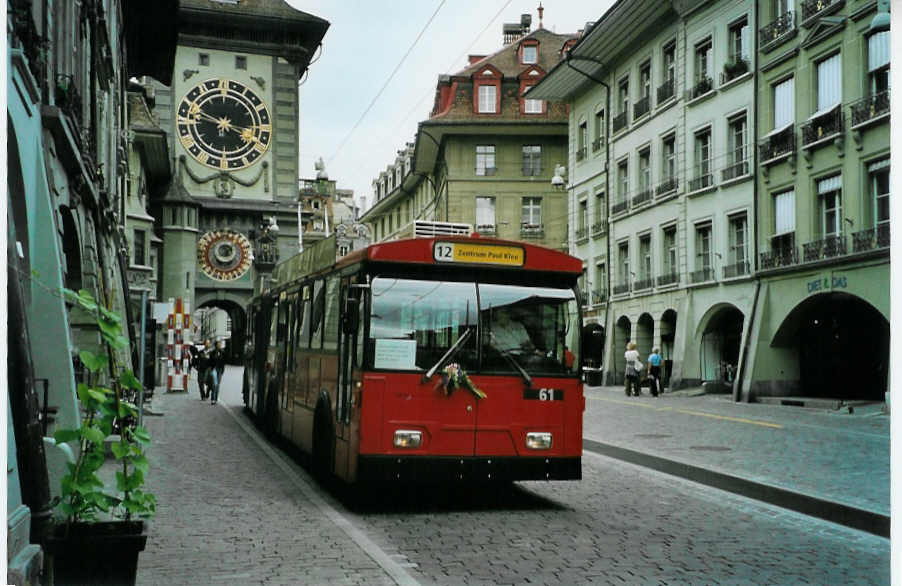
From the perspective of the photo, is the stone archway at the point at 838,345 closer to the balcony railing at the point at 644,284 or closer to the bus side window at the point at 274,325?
the balcony railing at the point at 644,284

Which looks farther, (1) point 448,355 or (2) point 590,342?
(2) point 590,342

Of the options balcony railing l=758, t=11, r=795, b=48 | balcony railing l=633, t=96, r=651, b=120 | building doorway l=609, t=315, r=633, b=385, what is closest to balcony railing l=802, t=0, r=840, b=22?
balcony railing l=758, t=11, r=795, b=48

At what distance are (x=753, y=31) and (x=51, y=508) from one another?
2091 centimetres

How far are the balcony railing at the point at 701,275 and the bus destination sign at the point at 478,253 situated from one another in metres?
17.6

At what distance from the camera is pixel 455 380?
9727 mm

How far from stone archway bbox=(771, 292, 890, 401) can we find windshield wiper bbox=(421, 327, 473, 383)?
1564 centimetres

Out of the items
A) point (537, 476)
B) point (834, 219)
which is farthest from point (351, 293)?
point (834, 219)

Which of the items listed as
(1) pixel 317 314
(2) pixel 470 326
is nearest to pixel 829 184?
(1) pixel 317 314

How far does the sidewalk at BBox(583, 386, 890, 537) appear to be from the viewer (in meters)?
10.2

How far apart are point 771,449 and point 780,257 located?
11279 millimetres

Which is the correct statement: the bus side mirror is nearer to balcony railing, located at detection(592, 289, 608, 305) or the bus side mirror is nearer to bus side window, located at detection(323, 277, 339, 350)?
bus side window, located at detection(323, 277, 339, 350)

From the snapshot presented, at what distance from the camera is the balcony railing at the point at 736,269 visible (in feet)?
86.6

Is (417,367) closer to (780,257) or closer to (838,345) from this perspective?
(780,257)

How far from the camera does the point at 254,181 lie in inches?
1999
